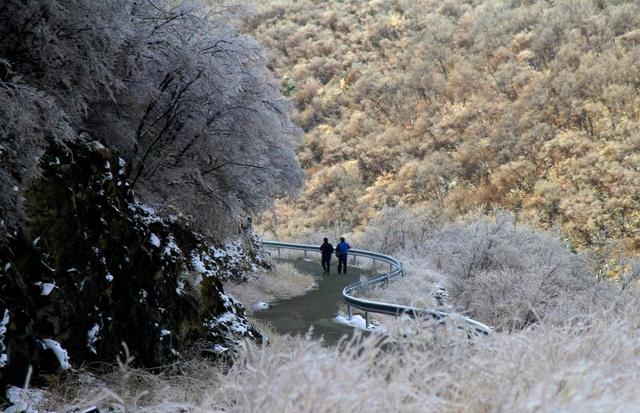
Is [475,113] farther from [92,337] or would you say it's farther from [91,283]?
[92,337]

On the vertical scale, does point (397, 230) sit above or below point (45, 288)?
below

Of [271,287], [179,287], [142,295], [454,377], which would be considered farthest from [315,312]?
[454,377]

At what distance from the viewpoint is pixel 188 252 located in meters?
12.0

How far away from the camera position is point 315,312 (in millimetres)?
15328

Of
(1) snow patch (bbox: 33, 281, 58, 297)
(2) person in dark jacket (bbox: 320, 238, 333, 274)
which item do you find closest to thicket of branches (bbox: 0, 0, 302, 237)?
(1) snow patch (bbox: 33, 281, 58, 297)

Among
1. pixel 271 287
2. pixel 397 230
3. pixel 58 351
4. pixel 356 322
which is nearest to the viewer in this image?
pixel 58 351

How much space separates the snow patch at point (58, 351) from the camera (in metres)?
6.24

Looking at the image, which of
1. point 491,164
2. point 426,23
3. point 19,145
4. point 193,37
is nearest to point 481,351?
Result: point 19,145

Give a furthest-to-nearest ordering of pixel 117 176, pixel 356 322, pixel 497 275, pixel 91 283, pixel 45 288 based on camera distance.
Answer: pixel 497 275, pixel 356 322, pixel 117 176, pixel 91 283, pixel 45 288

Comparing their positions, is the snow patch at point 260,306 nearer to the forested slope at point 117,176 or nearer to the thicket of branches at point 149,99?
the forested slope at point 117,176

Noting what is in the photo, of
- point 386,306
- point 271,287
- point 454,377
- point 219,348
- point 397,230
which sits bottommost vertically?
point 397,230

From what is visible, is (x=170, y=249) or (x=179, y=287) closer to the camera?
(x=179, y=287)

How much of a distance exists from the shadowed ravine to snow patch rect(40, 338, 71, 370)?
4.80 metres

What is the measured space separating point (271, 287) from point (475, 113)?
26126 mm
